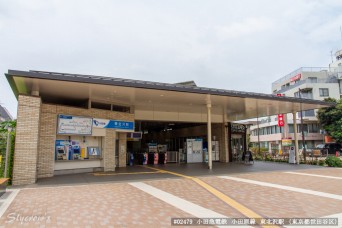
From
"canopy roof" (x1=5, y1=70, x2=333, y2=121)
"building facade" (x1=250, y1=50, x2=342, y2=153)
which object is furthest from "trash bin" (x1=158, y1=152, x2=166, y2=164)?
"building facade" (x1=250, y1=50, x2=342, y2=153)

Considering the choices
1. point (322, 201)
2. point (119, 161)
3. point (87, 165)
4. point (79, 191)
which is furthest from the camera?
point (119, 161)

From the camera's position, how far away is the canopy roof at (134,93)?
31.5 feet

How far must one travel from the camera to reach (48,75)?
898cm

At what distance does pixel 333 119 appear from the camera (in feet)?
115

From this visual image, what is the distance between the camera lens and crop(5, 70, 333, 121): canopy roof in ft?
31.5

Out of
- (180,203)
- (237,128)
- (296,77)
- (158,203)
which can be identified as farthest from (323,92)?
(158,203)

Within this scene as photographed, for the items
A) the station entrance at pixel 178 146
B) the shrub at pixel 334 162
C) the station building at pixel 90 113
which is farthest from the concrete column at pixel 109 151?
the shrub at pixel 334 162

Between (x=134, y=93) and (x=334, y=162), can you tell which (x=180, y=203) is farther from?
(x=334, y=162)

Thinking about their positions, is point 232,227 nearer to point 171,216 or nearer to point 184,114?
point 171,216

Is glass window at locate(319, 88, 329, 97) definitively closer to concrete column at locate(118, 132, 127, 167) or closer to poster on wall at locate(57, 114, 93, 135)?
concrete column at locate(118, 132, 127, 167)

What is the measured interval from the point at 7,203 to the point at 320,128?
4470cm

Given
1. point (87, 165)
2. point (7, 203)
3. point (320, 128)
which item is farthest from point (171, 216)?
point (320, 128)

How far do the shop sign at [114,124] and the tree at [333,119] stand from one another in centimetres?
3056

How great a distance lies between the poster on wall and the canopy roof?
4.16 ft
